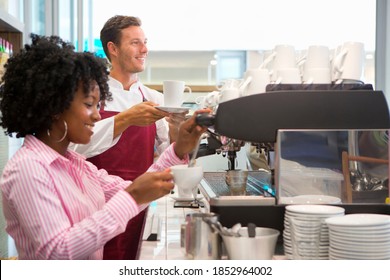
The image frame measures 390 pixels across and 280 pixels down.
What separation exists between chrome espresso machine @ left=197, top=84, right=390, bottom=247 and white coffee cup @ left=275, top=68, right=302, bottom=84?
0.10 metres

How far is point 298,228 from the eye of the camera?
1390 mm

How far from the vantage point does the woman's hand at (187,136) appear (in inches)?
71.3

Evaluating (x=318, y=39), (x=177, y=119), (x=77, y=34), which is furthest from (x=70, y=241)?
(x=77, y=34)

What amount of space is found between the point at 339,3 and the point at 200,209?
3.17m

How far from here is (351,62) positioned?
5.52 ft

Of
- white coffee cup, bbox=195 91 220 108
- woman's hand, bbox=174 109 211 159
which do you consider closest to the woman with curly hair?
woman's hand, bbox=174 109 211 159

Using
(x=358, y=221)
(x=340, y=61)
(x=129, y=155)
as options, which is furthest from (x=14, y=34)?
(x=358, y=221)

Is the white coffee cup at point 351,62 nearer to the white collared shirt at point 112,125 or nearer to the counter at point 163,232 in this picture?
the counter at point 163,232

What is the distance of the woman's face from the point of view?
4.96 feet

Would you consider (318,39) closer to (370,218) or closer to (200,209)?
(200,209)

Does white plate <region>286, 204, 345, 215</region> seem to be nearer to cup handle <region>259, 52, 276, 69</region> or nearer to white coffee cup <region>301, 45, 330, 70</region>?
white coffee cup <region>301, 45, 330, 70</region>

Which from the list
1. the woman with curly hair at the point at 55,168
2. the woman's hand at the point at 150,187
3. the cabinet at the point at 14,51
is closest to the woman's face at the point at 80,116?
the woman with curly hair at the point at 55,168

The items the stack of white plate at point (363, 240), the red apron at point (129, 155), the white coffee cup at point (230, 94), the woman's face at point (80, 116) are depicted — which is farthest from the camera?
the red apron at point (129, 155)

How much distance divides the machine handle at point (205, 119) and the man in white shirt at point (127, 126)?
21.0 inches
